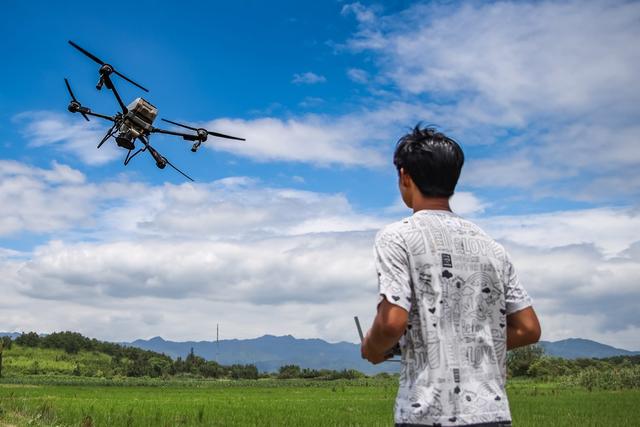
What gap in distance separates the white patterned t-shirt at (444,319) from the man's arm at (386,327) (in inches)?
1.2

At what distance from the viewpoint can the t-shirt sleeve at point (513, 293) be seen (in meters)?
2.80

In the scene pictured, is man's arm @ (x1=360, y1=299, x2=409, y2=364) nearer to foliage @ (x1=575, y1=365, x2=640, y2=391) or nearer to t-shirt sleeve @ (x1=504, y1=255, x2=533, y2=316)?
t-shirt sleeve @ (x1=504, y1=255, x2=533, y2=316)

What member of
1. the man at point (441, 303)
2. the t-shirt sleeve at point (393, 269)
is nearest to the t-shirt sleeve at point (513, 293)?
the man at point (441, 303)

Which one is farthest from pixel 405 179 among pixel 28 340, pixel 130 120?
pixel 28 340

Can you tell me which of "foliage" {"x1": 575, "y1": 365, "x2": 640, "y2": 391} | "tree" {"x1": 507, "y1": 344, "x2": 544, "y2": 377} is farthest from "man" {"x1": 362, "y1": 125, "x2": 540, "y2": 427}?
"tree" {"x1": 507, "y1": 344, "x2": 544, "y2": 377}

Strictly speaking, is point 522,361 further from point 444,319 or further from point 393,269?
point 393,269

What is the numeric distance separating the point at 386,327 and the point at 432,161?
2.37 ft

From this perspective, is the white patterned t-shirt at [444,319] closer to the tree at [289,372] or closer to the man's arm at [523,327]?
the man's arm at [523,327]

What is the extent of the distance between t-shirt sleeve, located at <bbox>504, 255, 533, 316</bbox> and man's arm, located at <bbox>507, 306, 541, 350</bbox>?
2 centimetres

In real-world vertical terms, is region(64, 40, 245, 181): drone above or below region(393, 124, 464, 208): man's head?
above

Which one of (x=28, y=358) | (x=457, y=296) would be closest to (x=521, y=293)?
(x=457, y=296)

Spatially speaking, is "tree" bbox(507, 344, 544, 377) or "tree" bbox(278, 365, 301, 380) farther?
"tree" bbox(278, 365, 301, 380)

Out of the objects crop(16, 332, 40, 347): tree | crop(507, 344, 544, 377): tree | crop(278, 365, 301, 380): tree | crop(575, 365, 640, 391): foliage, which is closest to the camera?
crop(575, 365, 640, 391): foliage

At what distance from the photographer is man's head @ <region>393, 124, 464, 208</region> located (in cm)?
272
